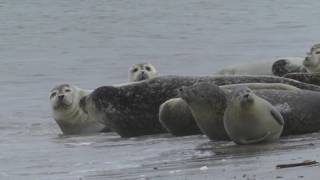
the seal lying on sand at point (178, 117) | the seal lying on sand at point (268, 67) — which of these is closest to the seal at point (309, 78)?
the seal lying on sand at point (178, 117)

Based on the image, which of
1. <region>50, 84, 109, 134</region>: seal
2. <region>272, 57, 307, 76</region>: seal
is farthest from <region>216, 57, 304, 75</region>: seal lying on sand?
<region>50, 84, 109, 134</region>: seal

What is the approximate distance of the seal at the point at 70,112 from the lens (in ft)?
33.1

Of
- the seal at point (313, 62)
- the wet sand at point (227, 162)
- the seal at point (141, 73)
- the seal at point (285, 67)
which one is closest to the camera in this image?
the wet sand at point (227, 162)

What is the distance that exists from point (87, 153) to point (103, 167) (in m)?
0.96

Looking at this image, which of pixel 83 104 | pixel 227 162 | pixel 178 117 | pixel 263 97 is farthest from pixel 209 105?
pixel 83 104

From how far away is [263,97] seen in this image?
7.30m

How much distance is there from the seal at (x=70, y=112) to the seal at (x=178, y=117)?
2.21 m

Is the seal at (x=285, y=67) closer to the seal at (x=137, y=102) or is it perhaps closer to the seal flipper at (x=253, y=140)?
the seal at (x=137, y=102)

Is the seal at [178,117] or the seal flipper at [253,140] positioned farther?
the seal at [178,117]

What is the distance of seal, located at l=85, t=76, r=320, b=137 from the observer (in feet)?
27.4

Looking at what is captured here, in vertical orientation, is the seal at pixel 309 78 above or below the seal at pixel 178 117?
above

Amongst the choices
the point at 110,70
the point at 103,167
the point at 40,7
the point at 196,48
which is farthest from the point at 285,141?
the point at 40,7

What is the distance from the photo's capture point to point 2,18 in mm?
30188

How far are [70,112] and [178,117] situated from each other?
9.83ft
